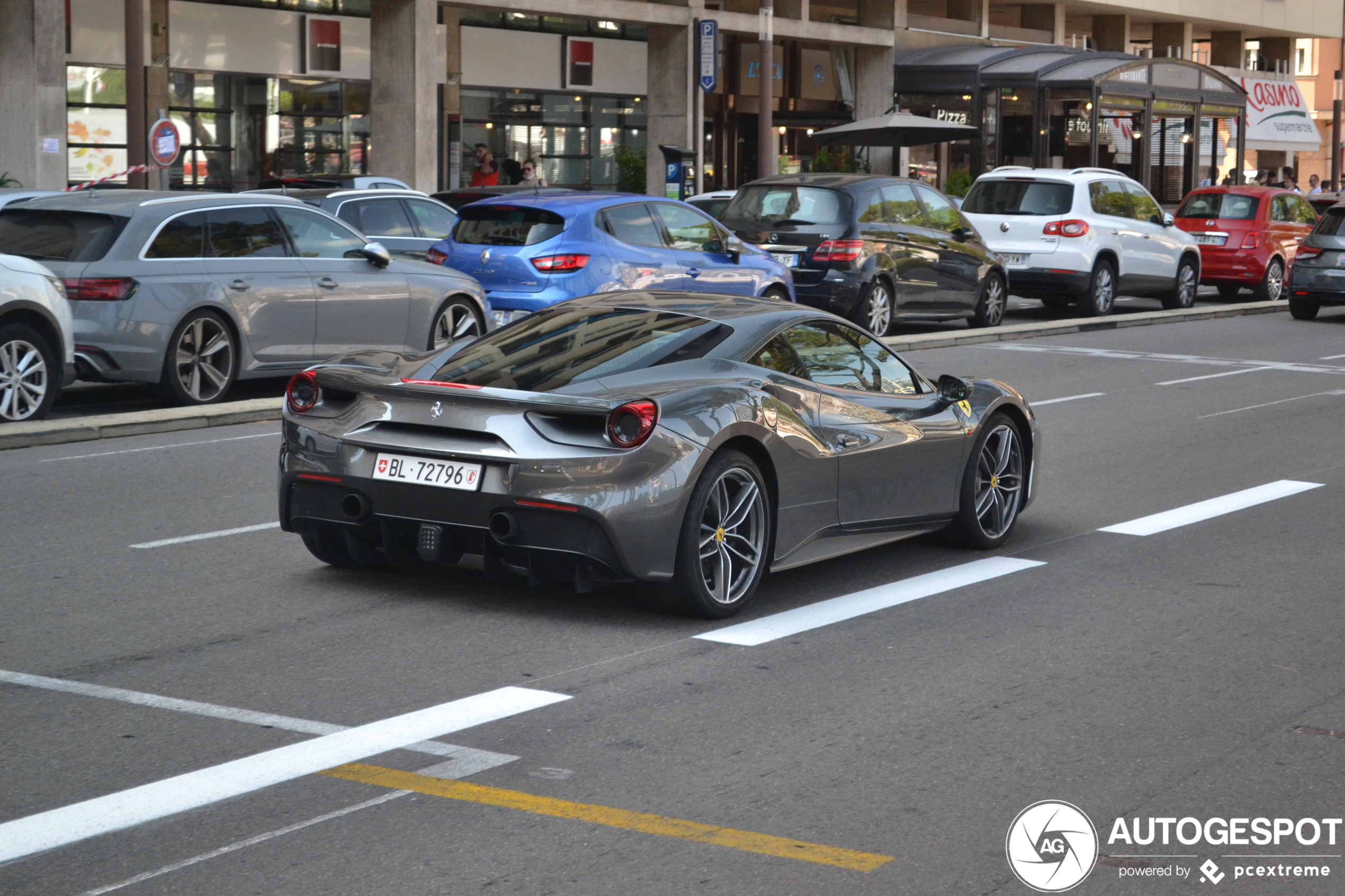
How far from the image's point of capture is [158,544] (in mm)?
8266

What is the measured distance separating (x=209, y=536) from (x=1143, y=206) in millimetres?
18662

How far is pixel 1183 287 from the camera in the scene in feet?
85.2

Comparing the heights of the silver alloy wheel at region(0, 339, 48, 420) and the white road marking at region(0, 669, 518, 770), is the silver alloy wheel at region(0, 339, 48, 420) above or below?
above

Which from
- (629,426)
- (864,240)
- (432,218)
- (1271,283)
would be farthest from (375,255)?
(1271,283)

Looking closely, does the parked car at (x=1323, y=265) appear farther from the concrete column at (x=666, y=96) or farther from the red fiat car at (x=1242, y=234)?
the concrete column at (x=666, y=96)

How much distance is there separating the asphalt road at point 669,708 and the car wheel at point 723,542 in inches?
5.5

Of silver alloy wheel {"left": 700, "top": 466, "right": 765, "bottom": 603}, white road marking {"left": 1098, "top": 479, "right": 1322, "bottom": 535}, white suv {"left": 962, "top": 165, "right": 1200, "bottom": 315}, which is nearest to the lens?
silver alloy wheel {"left": 700, "top": 466, "right": 765, "bottom": 603}

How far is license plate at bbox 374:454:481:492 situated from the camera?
662cm

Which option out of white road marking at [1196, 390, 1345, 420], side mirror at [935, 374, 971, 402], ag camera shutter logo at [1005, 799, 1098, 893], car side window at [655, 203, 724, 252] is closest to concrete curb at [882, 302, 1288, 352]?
car side window at [655, 203, 724, 252]

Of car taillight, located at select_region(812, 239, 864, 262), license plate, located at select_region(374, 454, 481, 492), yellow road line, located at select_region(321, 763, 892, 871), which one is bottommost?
yellow road line, located at select_region(321, 763, 892, 871)

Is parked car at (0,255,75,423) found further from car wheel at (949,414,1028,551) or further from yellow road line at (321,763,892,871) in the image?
yellow road line at (321,763,892,871)

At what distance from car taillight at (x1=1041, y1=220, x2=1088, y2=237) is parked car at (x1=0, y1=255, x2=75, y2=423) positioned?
1427 cm

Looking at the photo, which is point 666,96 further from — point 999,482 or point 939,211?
point 999,482

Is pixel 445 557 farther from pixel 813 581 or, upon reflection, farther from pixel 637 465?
pixel 813 581
